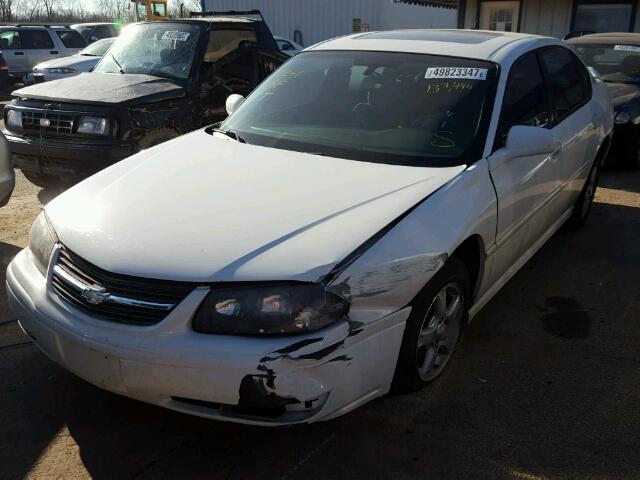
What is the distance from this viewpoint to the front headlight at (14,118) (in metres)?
5.97

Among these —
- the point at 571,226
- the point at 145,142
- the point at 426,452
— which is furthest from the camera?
the point at 145,142

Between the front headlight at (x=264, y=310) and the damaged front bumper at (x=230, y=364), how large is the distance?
3cm

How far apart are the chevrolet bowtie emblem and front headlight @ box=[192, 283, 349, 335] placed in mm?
392

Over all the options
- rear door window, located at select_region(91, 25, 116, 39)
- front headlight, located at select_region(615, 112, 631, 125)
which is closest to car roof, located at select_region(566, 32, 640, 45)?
front headlight, located at select_region(615, 112, 631, 125)

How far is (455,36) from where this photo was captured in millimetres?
3994

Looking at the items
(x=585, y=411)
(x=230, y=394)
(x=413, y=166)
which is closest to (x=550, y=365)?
(x=585, y=411)

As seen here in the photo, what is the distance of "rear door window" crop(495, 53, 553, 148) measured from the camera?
3.45 meters

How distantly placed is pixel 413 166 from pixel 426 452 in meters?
1.34

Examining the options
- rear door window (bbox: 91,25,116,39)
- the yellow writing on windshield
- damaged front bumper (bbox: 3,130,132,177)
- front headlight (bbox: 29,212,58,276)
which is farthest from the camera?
rear door window (bbox: 91,25,116,39)

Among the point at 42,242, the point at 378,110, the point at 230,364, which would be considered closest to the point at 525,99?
the point at 378,110

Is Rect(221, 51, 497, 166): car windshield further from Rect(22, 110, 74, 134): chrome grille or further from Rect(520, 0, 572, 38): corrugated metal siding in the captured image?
Rect(520, 0, 572, 38): corrugated metal siding

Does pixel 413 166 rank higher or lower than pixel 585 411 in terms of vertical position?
higher

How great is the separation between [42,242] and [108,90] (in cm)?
349

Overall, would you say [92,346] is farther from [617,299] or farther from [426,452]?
[617,299]
